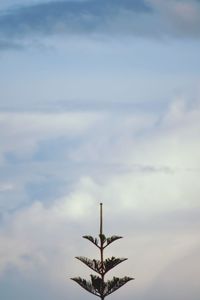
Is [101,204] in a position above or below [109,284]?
above

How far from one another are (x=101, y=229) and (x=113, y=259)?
6.35ft

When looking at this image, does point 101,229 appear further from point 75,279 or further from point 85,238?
point 75,279

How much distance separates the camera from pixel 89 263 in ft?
120

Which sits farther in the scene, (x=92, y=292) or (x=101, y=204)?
(x=92, y=292)

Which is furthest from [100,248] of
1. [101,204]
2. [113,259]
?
[101,204]

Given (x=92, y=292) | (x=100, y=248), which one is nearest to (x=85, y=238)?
(x=100, y=248)

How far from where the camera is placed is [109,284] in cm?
3659

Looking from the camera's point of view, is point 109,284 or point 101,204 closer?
point 101,204

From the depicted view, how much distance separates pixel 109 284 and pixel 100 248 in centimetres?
218

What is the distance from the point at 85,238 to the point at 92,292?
10.5ft

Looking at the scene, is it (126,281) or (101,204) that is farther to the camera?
(126,281)

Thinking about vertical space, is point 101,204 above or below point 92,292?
above

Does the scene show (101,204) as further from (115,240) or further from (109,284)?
(109,284)

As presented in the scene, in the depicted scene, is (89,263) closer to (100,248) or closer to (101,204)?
(100,248)
